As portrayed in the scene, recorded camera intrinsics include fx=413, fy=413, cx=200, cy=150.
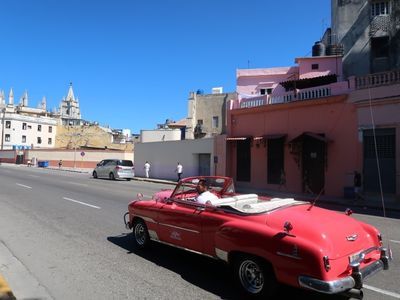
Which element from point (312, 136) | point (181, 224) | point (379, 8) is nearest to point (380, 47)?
point (379, 8)

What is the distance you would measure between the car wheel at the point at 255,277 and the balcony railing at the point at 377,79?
55.2ft

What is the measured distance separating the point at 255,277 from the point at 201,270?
1459 mm

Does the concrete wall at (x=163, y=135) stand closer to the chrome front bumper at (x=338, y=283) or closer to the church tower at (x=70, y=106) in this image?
the chrome front bumper at (x=338, y=283)

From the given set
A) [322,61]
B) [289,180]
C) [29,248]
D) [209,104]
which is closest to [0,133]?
[209,104]

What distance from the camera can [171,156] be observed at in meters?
35.5

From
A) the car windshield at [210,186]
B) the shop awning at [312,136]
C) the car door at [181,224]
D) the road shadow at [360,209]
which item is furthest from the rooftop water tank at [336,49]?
the car door at [181,224]

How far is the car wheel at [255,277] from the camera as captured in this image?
4867 mm

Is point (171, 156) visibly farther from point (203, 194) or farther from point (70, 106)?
point (70, 106)

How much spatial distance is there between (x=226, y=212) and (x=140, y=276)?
1619mm

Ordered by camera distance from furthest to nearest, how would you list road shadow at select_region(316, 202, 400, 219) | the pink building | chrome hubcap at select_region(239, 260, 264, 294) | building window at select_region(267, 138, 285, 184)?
→ building window at select_region(267, 138, 285, 184) → the pink building → road shadow at select_region(316, 202, 400, 219) → chrome hubcap at select_region(239, 260, 264, 294)

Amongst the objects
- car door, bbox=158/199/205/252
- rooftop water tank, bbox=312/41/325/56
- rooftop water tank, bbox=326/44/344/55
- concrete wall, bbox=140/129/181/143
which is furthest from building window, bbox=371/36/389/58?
car door, bbox=158/199/205/252

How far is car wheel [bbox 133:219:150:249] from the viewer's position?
7.37 meters

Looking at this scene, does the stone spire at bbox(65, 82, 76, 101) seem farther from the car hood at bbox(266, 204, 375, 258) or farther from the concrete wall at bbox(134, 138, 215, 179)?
the car hood at bbox(266, 204, 375, 258)

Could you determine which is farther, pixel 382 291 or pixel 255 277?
pixel 382 291
